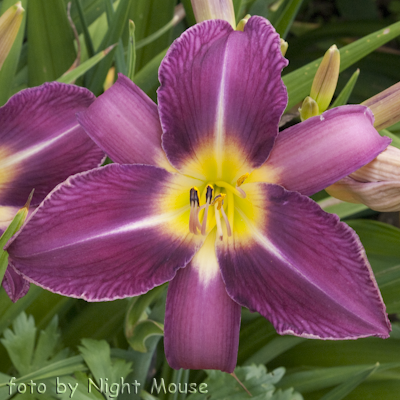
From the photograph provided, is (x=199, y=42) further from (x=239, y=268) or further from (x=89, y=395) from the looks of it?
(x=89, y=395)

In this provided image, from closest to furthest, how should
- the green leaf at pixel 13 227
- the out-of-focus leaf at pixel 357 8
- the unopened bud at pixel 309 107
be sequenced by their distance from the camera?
the green leaf at pixel 13 227 → the unopened bud at pixel 309 107 → the out-of-focus leaf at pixel 357 8

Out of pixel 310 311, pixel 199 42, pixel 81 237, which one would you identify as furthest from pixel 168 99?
pixel 310 311

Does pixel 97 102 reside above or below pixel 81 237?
above

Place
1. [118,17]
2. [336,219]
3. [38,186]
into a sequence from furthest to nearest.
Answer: [118,17] → [38,186] → [336,219]

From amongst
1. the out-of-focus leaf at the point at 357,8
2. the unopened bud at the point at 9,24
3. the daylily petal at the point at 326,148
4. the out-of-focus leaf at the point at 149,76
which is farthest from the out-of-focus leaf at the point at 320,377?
the out-of-focus leaf at the point at 357,8

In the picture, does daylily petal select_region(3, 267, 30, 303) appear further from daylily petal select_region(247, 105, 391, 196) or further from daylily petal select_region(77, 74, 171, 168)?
daylily petal select_region(247, 105, 391, 196)

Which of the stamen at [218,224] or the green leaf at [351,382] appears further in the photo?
the green leaf at [351,382]

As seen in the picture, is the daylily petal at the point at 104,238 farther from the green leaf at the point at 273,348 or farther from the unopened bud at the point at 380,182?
the green leaf at the point at 273,348
